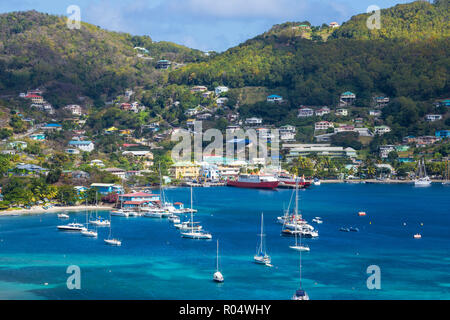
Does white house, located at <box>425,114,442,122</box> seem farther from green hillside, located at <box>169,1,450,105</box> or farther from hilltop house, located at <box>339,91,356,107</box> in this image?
A: hilltop house, located at <box>339,91,356,107</box>

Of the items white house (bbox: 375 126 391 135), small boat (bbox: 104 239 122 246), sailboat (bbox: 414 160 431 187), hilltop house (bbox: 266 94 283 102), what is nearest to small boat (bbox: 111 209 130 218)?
small boat (bbox: 104 239 122 246)

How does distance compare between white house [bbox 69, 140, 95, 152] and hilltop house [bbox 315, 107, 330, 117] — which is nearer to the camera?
white house [bbox 69, 140, 95, 152]

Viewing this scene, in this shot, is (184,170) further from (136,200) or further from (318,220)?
(318,220)

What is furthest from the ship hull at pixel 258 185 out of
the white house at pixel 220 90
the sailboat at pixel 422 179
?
the white house at pixel 220 90

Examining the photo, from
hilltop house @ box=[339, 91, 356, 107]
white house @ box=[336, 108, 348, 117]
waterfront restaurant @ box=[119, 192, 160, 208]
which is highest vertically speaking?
hilltop house @ box=[339, 91, 356, 107]
